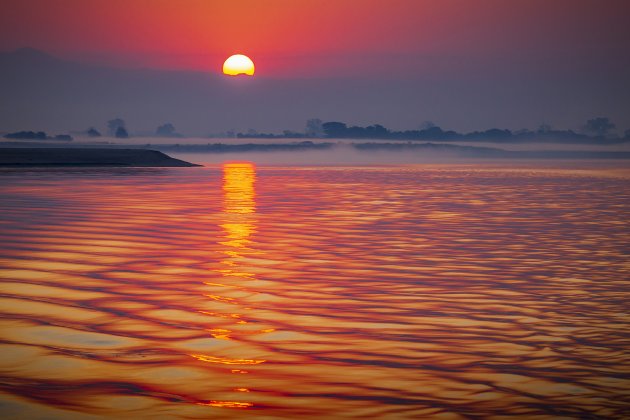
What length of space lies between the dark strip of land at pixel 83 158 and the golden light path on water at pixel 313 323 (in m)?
→ 70.0

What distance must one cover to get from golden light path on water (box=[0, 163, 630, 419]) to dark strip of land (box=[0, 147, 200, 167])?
70.0 meters

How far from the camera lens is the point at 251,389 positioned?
7707 mm

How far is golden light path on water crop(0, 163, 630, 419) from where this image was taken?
7.45 meters

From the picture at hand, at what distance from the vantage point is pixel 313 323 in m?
10.5

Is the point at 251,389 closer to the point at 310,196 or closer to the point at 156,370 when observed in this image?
the point at 156,370

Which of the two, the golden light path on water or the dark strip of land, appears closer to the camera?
the golden light path on water

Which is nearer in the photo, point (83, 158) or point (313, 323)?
point (313, 323)

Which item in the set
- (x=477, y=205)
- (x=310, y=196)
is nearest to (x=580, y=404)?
(x=477, y=205)

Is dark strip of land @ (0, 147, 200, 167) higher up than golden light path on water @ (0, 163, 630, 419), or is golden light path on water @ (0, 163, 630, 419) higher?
golden light path on water @ (0, 163, 630, 419)

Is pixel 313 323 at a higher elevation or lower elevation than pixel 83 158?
higher

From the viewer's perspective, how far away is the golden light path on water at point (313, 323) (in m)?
7.45

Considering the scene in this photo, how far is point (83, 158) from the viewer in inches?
3878

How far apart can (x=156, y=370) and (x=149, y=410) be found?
128 cm

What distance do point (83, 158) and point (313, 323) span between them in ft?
301
